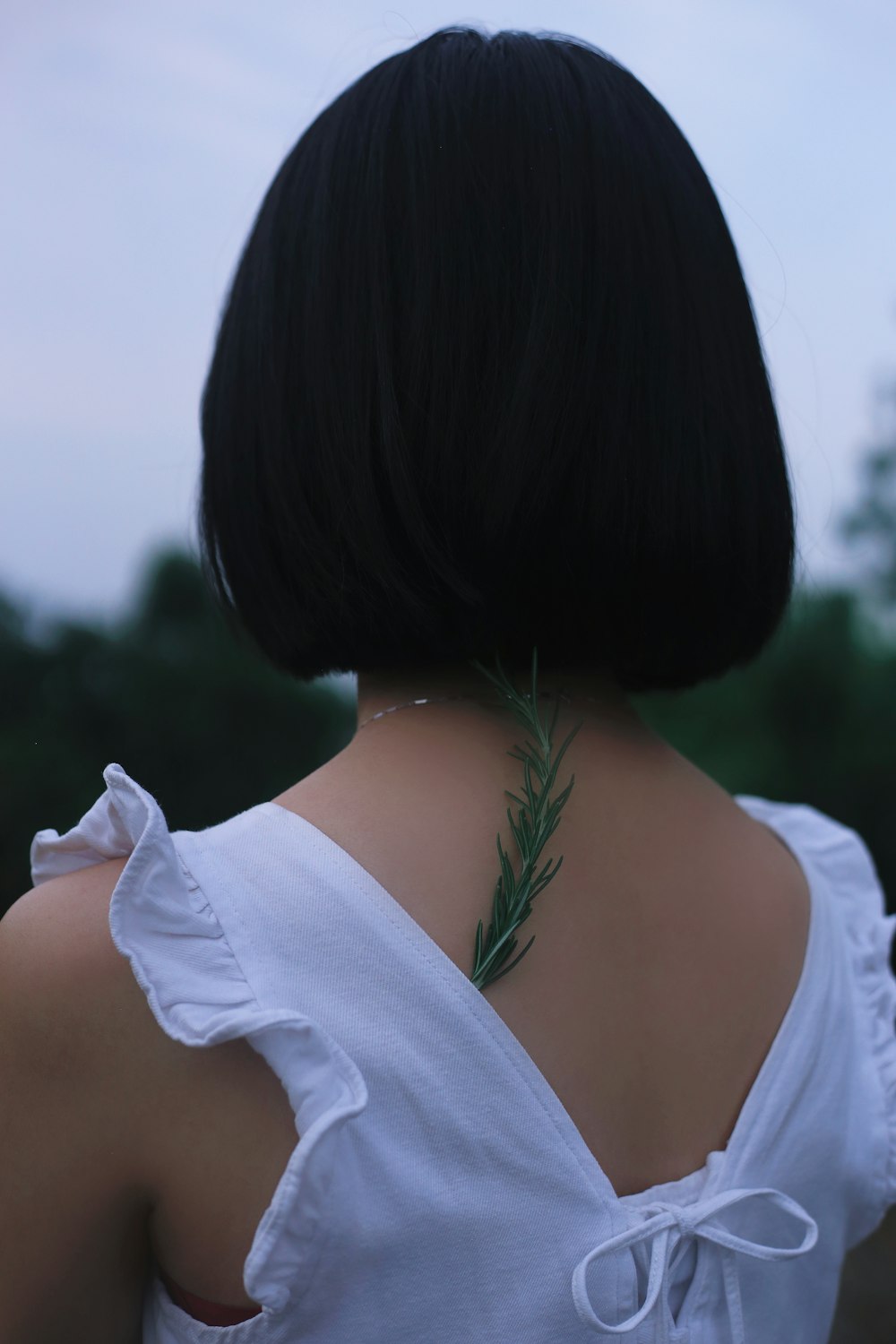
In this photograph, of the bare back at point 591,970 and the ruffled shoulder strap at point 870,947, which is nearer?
the bare back at point 591,970

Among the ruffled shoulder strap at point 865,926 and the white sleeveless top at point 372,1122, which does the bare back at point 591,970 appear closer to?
the white sleeveless top at point 372,1122

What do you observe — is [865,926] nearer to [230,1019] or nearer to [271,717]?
[230,1019]

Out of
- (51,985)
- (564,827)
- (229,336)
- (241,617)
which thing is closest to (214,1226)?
(51,985)

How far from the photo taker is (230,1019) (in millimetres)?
789

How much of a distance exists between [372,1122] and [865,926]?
33.9 inches

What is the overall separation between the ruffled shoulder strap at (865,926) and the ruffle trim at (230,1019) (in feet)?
2.34

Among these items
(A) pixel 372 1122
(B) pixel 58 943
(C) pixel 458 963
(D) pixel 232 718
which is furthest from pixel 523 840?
(D) pixel 232 718

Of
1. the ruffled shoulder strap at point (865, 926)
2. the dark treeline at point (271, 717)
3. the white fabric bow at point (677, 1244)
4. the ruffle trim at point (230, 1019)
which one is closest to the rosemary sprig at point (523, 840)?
the ruffle trim at point (230, 1019)

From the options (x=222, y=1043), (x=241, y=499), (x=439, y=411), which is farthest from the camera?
(x=241, y=499)

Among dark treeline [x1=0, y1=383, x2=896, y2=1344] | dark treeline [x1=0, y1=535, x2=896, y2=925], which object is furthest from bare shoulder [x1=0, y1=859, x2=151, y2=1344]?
dark treeline [x1=0, y1=535, x2=896, y2=925]

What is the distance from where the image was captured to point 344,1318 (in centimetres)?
85

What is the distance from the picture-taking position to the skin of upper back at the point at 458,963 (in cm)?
83

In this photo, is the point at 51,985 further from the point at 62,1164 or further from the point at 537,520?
the point at 537,520

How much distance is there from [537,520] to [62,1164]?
2.14 feet
